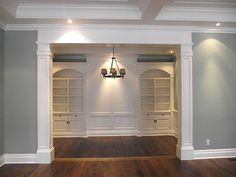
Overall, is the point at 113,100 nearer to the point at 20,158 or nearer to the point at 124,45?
the point at 124,45

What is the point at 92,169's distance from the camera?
4367 millimetres

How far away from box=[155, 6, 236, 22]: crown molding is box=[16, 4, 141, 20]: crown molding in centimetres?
55

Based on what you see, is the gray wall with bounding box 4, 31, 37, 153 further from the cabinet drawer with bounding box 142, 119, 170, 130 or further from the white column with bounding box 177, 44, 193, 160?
the cabinet drawer with bounding box 142, 119, 170, 130

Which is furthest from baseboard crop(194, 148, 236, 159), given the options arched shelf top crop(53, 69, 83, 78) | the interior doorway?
arched shelf top crop(53, 69, 83, 78)

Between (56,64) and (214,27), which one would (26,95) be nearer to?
(56,64)

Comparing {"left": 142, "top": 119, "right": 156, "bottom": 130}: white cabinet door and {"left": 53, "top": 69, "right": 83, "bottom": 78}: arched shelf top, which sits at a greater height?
{"left": 53, "top": 69, "right": 83, "bottom": 78}: arched shelf top

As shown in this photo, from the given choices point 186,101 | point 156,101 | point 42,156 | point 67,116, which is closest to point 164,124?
point 156,101

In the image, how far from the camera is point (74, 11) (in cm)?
421

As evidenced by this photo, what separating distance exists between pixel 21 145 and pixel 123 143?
2986 millimetres

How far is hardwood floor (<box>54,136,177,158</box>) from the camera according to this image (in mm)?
5547

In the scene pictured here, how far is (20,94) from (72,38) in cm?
159

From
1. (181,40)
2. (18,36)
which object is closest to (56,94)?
(18,36)

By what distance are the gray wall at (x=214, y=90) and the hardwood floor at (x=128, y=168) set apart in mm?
540

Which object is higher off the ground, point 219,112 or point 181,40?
point 181,40
